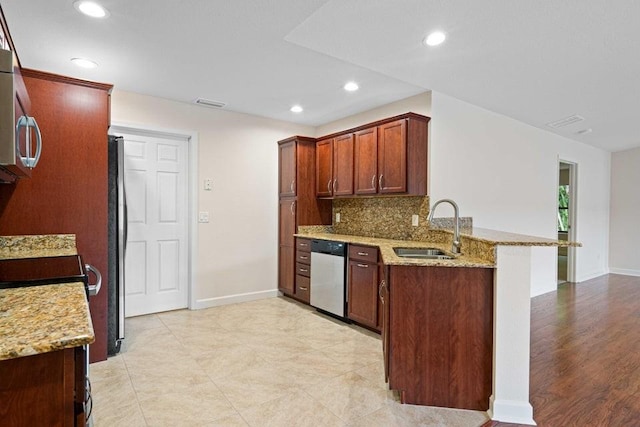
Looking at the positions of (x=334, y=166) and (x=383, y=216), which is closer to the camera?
(x=383, y=216)

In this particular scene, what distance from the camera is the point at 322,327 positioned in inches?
141

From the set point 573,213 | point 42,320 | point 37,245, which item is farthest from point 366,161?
point 573,213

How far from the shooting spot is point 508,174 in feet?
14.9

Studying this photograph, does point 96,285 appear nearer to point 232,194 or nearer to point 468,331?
point 468,331

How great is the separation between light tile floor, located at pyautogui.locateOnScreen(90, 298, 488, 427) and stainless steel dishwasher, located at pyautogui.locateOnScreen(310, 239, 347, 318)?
22 centimetres

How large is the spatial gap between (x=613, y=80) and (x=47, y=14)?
4.68m

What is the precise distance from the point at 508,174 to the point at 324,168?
2.37m

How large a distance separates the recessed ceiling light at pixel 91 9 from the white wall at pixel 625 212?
845 centimetres

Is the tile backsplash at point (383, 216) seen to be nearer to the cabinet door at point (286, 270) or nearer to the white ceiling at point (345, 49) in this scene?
the cabinet door at point (286, 270)

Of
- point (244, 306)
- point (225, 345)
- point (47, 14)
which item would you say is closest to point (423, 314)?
point (225, 345)

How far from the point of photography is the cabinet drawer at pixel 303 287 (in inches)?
167

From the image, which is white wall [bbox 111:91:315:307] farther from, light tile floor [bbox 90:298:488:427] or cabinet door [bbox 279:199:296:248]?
light tile floor [bbox 90:298:488:427]

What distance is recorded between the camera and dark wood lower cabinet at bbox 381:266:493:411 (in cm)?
212

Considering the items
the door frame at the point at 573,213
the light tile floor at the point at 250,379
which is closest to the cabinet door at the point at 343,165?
the light tile floor at the point at 250,379
